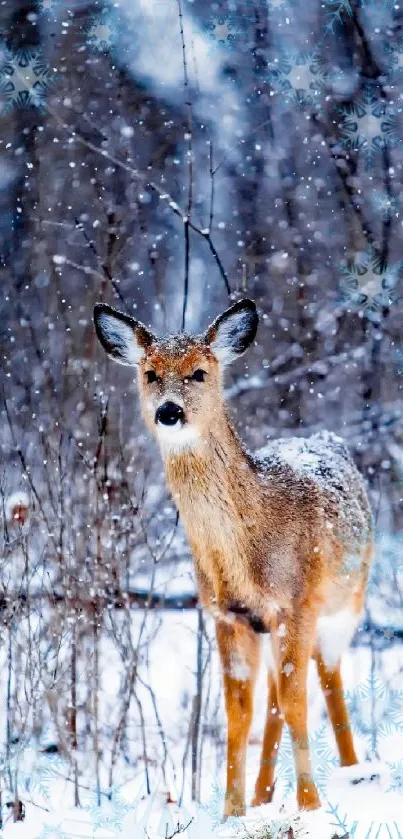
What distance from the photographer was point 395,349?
7.83 m

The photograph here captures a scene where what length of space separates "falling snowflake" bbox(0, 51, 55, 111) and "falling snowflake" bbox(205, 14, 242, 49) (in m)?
1.46

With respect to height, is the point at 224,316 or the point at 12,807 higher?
the point at 224,316

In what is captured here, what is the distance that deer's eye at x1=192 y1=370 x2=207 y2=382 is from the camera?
12.9 feet

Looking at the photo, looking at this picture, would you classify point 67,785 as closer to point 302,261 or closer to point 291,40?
point 302,261

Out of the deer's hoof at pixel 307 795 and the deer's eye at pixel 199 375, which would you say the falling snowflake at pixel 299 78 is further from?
the deer's hoof at pixel 307 795

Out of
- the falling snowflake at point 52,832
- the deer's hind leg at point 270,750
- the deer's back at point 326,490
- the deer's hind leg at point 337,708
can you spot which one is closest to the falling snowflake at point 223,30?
the deer's back at point 326,490

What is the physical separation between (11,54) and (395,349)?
150 inches

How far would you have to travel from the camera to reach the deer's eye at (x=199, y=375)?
3.94 metres

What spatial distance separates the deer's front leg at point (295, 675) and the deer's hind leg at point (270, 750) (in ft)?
1.13

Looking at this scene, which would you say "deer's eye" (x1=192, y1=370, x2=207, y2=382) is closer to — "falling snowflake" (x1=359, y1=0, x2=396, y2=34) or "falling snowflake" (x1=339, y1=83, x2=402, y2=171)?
"falling snowflake" (x1=339, y1=83, x2=402, y2=171)

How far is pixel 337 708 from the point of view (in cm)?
Answer: 480

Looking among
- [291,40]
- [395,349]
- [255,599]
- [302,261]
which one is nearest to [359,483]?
[255,599]
